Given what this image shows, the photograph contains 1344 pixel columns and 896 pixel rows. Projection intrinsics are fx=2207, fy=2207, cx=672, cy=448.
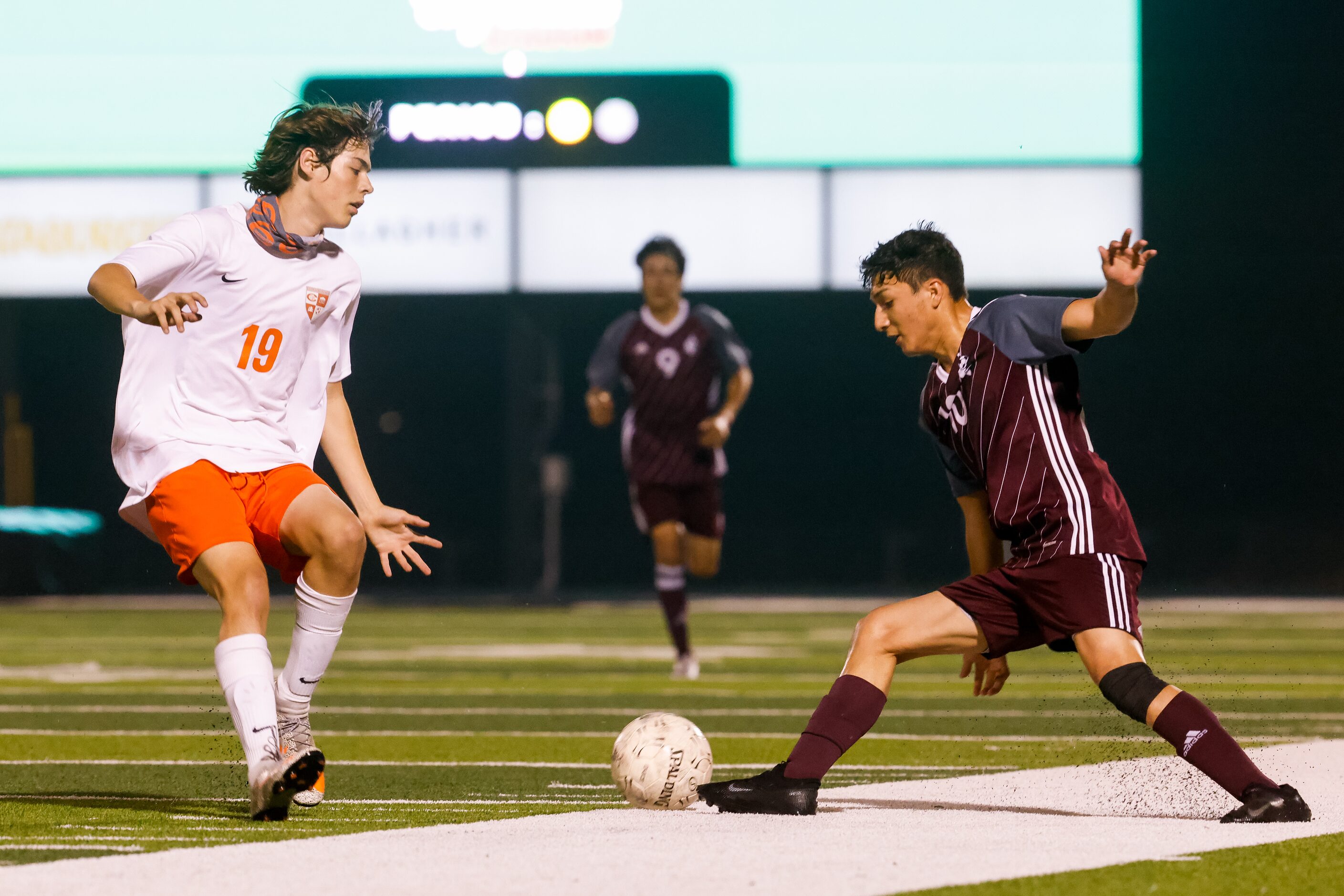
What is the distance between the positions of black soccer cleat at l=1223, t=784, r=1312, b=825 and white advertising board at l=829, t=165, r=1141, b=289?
17.8m

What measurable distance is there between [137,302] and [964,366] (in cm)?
202

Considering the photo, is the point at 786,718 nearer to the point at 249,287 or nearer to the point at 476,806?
the point at 476,806

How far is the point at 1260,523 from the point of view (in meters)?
28.3

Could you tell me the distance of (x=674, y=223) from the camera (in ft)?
77.0

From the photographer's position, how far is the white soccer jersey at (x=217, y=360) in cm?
558

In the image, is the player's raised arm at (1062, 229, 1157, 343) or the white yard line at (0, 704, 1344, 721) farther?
the white yard line at (0, 704, 1344, 721)

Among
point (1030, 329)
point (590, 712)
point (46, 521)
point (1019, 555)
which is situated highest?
point (1030, 329)

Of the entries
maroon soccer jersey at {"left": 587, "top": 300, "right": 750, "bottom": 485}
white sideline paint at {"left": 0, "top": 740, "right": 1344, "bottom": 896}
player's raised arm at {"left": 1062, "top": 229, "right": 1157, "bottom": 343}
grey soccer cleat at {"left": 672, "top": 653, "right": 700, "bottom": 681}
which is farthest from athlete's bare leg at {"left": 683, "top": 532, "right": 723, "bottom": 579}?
player's raised arm at {"left": 1062, "top": 229, "right": 1157, "bottom": 343}

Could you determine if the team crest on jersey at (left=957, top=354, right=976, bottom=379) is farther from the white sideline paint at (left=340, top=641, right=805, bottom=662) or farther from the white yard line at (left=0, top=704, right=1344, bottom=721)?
the white sideline paint at (left=340, top=641, right=805, bottom=662)

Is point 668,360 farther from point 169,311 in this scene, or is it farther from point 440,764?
point 169,311

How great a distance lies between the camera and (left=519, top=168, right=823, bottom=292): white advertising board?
23.3 meters

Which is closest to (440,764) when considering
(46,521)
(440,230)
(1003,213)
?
(440,230)

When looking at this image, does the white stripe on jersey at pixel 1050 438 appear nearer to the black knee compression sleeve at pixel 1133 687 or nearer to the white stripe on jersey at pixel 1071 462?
the white stripe on jersey at pixel 1071 462

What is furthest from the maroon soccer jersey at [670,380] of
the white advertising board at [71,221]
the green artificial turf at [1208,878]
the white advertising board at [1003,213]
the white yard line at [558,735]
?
the white advertising board at [71,221]
